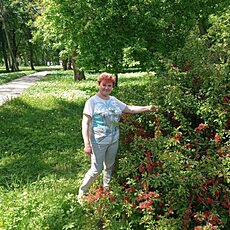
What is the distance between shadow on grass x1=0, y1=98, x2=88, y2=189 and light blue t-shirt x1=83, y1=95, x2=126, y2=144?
1.71 meters

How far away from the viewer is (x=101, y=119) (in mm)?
4238

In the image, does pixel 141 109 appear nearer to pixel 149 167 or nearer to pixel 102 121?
pixel 102 121

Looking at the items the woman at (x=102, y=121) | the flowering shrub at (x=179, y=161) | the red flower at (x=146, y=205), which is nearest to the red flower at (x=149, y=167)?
the flowering shrub at (x=179, y=161)

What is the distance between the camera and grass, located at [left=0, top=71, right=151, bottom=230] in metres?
4.08

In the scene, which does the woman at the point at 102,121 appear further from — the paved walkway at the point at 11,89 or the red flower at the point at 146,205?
the paved walkway at the point at 11,89

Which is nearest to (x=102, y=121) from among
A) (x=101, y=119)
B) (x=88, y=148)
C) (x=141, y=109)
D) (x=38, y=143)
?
A: (x=101, y=119)

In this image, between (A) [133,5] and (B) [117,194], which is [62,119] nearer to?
(A) [133,5]

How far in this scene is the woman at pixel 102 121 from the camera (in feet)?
13.8

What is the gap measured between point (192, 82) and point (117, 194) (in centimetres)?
166

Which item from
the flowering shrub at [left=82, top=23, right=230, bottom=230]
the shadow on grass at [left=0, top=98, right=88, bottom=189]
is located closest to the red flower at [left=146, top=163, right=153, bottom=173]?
the flowering shrub at [left=82, top=23, right=230, bottom=230]

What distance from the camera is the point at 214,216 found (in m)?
3.51

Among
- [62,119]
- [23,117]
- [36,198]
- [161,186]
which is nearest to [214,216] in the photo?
[161,186]

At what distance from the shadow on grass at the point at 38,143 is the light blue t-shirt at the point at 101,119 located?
1707mm

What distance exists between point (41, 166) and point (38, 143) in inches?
60.9
